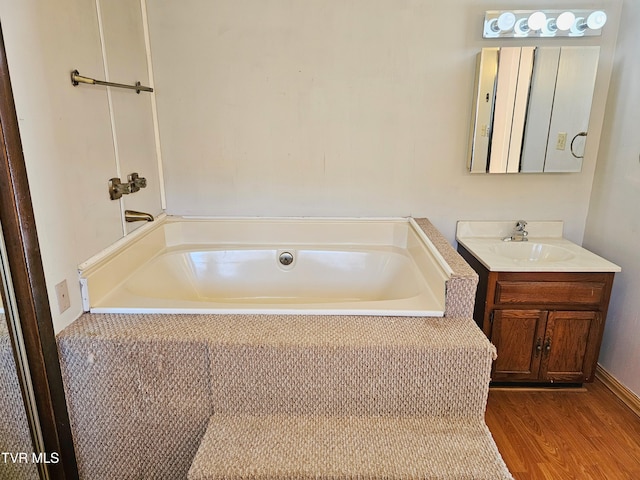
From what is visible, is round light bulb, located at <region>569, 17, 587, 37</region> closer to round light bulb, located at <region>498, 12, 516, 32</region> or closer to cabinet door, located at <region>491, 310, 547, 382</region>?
round light bulb, located at <region>498, 12, 516, 32</region>

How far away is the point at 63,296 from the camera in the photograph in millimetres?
1400

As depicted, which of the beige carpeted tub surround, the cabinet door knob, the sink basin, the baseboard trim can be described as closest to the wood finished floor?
the baseboard trim

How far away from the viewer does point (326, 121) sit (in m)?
2.29

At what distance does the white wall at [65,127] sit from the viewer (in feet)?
4.03

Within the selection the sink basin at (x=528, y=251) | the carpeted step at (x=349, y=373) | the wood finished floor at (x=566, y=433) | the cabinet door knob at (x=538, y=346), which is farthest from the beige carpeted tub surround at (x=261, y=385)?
the sink basin at (x=528, y=251)

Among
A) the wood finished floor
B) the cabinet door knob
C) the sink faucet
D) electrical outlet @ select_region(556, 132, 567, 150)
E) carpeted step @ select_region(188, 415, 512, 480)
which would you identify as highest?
electrical outlet @ select_region(556, 132, 567, 150)

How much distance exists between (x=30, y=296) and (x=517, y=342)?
209cm

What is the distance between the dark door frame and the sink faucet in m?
2.26

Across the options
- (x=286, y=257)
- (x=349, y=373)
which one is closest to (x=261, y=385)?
(x=349, y=373)

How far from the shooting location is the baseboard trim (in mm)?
1979

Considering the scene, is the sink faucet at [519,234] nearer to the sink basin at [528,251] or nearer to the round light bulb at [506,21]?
the sink basin at [528,251]

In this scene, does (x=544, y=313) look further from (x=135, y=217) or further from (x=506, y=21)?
(x=135, y=217)

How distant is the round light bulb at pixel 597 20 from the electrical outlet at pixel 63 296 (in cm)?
268

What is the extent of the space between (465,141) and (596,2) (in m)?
0.94
